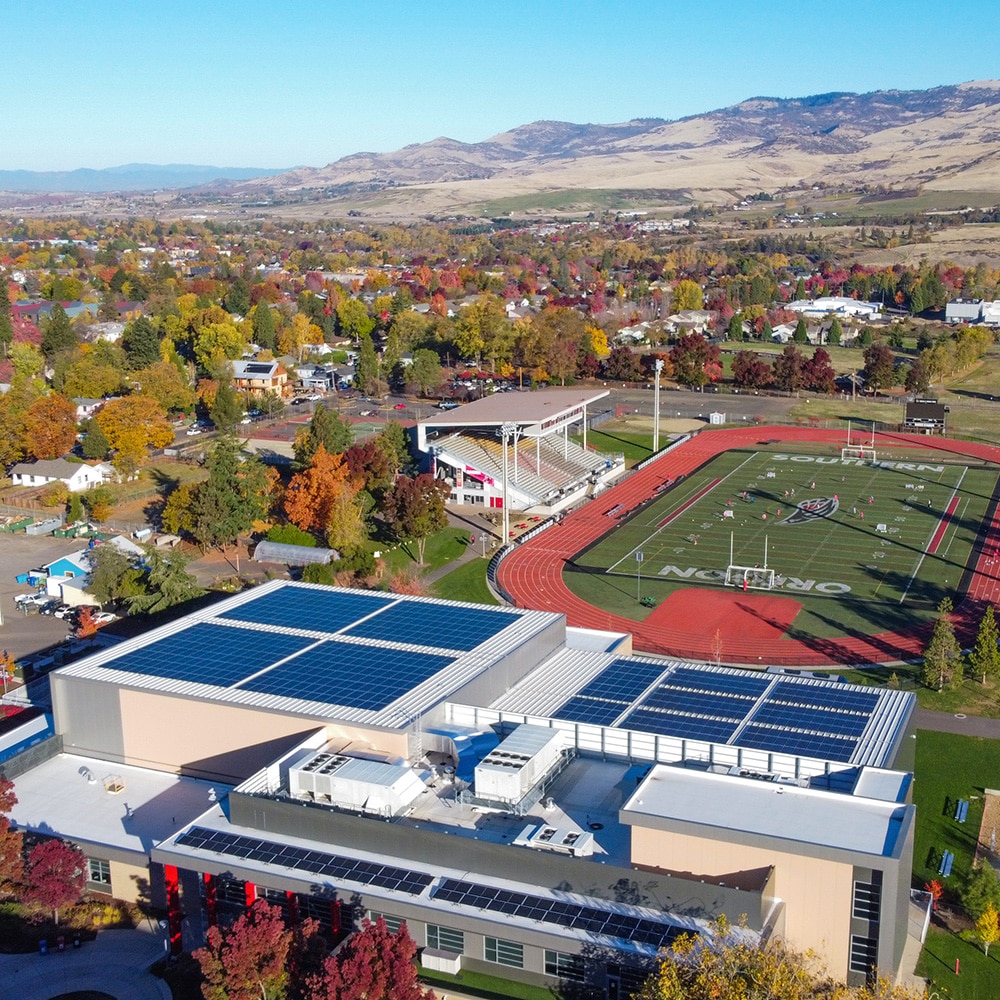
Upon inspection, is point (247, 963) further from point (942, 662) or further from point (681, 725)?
point (942, 662)

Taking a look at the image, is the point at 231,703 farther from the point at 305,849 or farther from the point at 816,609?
the point at 816,609

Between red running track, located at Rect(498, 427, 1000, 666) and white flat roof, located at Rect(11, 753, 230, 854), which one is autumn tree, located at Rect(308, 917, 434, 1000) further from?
red running track, located at Rect(498, 427, 1000, 666)

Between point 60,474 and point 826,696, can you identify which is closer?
point 826,696

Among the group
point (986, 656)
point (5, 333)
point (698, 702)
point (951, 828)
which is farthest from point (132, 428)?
point (951, 828)

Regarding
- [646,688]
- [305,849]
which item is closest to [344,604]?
[646,688]

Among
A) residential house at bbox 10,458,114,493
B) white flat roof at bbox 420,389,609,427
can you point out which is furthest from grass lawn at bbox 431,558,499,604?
residential house at bbox 10,458,114,493

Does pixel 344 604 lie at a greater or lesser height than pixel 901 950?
greater
